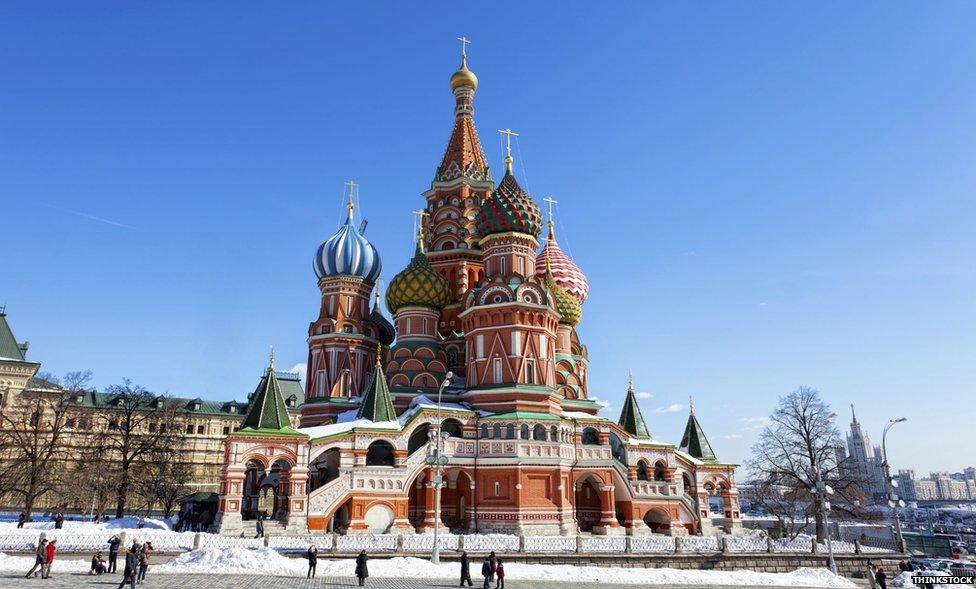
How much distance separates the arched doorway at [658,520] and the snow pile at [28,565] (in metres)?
27.8

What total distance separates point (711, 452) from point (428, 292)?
20.9m

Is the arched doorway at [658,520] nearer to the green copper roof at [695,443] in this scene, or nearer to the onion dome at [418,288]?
the green copper roof at [695,443]

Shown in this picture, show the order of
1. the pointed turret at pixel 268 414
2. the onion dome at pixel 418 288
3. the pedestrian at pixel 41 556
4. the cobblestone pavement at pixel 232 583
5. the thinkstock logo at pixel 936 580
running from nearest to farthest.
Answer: the cobblestone pavement at pixel 232 583, the pedestrian at pixel 41 556, the thinkstock logo at pixel 936 580, the pointed turret at pixel 268 414, the onion dome at pixel 418 288

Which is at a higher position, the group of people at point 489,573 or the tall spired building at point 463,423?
the tall spired building at point 463,423

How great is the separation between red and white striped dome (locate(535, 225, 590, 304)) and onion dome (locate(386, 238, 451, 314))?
947 cm

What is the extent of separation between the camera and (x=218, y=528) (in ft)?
102

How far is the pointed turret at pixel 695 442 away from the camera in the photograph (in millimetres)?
42562

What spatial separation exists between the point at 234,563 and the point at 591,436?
22.7m

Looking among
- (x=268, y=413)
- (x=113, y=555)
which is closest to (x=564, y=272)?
(x=268, y=413)

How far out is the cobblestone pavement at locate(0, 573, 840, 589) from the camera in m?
18.0

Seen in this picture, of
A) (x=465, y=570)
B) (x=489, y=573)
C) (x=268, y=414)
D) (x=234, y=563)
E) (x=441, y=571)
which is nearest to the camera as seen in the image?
(x=489, y=573)

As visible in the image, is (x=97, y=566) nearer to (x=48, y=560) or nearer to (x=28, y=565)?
(x=48, y=560)

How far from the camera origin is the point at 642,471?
41.4 m

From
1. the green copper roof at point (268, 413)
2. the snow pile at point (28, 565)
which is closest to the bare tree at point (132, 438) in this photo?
the green copper roof at point (268, 413)
